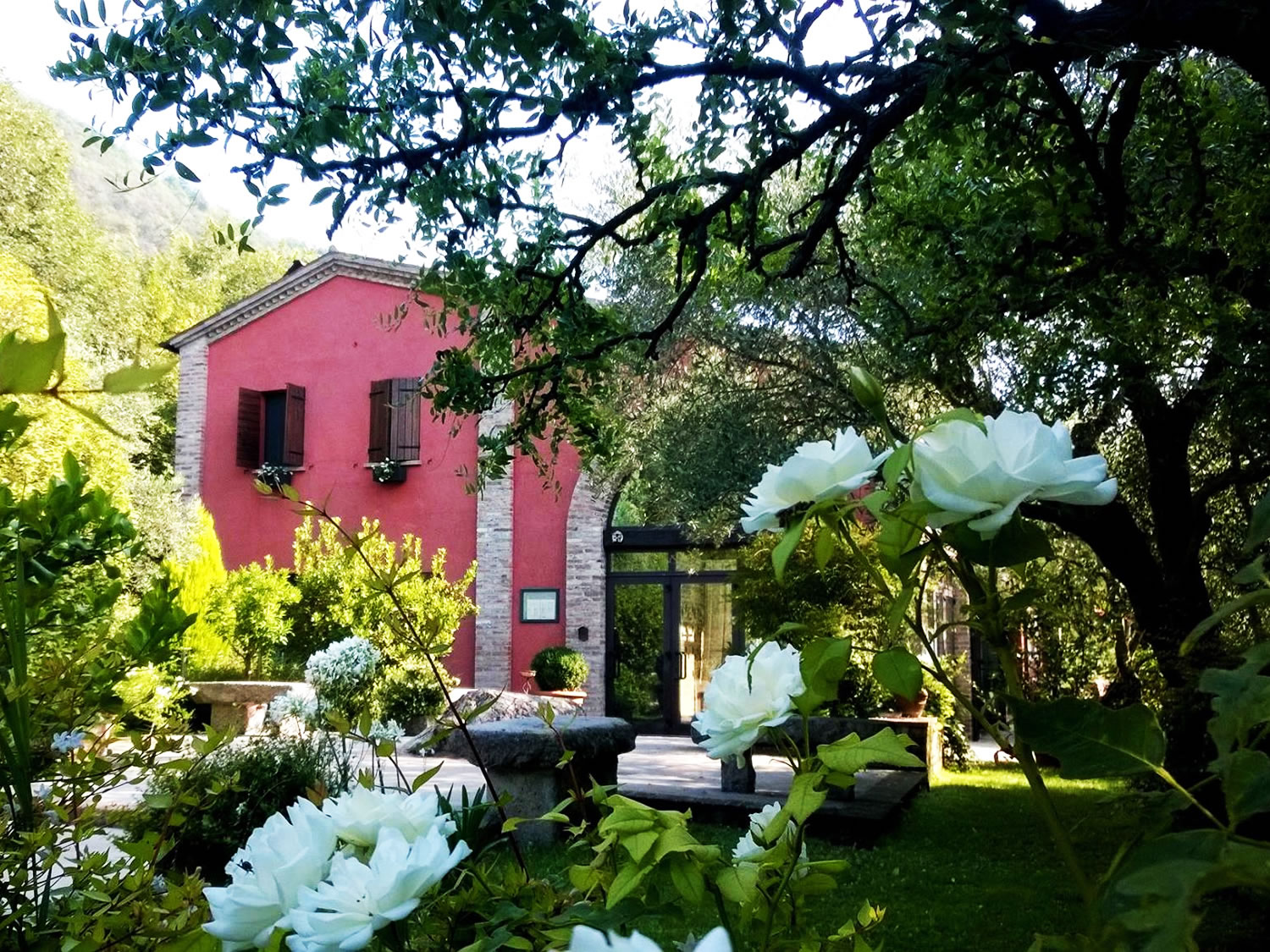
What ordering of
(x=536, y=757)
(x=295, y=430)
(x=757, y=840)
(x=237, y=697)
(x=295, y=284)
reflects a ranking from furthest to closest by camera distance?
(x=295, y=284) → (x=295, y=430) → (x=237, y=697) → (x=536, y=757) → (x=757, y=840)

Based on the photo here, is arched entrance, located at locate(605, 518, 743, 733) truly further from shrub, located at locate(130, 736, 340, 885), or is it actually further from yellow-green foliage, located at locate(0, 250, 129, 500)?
shrub, located at locate(130, 736, 340, 885)

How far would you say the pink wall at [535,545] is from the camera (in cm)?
1472

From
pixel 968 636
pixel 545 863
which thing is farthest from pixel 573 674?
pixel 545 863

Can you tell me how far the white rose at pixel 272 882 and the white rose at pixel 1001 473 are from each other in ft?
1.53

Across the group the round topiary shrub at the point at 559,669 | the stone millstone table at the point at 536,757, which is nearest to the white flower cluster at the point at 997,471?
the stone millstone table at the point at 536,757

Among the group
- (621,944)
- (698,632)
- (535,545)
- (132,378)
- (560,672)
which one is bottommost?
(560,672)

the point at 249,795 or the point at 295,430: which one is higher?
the point at 295,430

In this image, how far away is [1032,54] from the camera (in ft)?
10.6

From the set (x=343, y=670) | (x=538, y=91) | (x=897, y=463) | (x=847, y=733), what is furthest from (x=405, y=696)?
(x=897, y=463)

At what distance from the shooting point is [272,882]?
2.20 ft

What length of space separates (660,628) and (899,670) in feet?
46.5

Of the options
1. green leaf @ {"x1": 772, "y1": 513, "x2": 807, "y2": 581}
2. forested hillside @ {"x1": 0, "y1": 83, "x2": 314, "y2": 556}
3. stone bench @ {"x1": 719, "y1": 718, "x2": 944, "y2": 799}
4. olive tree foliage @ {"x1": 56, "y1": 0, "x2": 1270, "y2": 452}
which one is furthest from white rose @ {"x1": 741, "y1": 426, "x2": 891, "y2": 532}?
forested hillside @ {"x1": 0, "y1": 83, "x2": 314, "y2": 556}

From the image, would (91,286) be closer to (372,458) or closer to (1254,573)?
(372,458)

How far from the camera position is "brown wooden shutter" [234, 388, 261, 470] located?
1673cm
